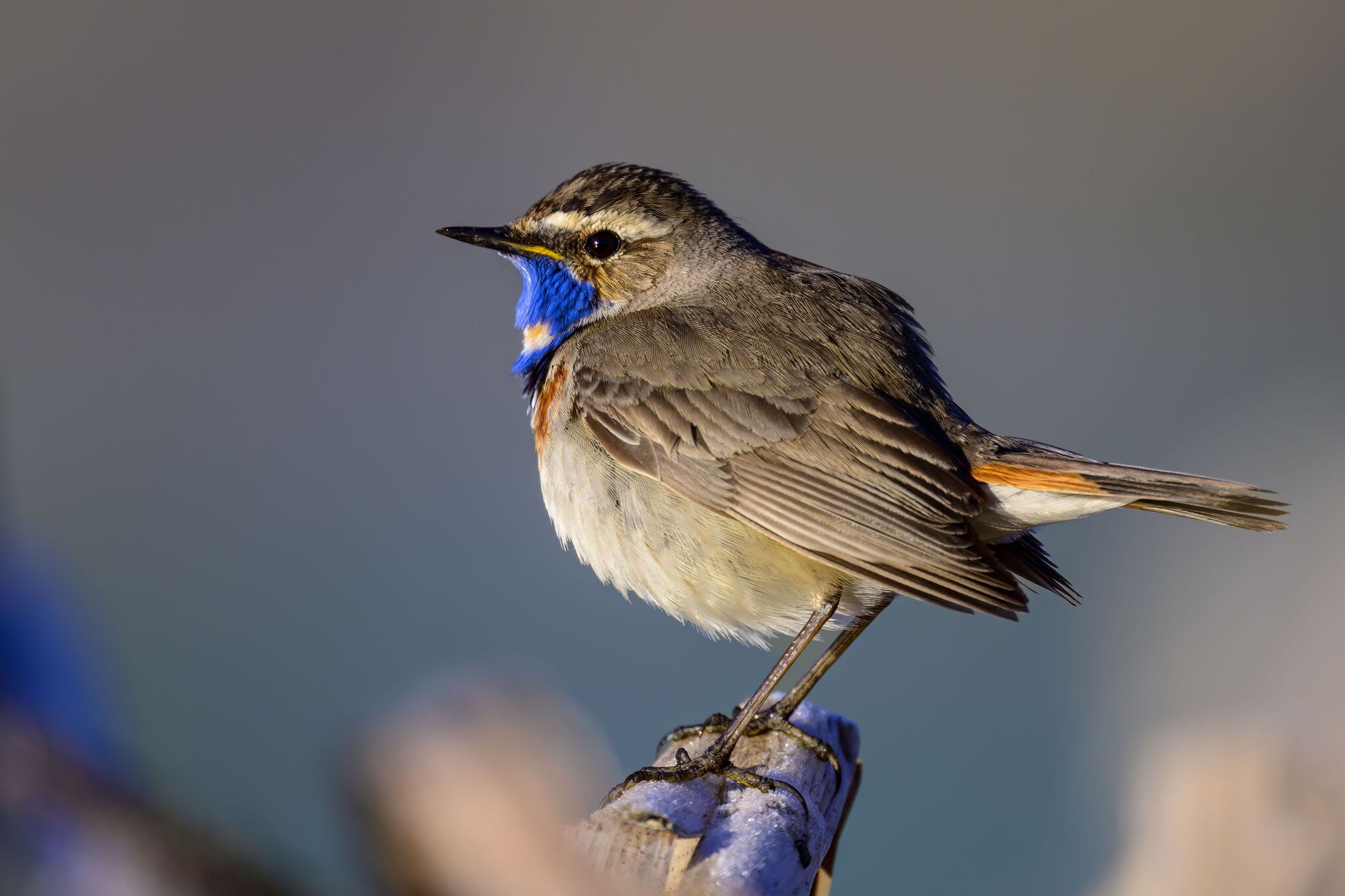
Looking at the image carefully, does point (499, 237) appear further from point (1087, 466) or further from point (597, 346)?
point (1087, 466)

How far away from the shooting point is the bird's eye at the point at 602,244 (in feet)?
14.7

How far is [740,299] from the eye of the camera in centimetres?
432

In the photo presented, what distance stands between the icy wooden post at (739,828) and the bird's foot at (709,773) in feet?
0.08

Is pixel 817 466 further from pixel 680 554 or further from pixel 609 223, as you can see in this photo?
pixel 609 223

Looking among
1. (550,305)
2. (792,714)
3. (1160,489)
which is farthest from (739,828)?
(550,305)

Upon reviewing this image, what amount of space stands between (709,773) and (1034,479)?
4.37 ft

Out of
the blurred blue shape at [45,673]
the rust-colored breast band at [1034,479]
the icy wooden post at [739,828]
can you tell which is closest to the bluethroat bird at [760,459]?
the rust-colored breast band at [1034,479]

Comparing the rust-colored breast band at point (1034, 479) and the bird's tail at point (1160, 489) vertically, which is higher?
the bird's tail at point (1160, 489)

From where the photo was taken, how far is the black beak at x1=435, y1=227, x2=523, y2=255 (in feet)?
14.8

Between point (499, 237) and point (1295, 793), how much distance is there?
3.10 metres

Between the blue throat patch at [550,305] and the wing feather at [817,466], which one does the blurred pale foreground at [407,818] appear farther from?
the blue throat patch at [550,305]

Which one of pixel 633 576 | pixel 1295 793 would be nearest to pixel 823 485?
pixel 633 576

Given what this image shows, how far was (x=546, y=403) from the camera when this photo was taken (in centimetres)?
427

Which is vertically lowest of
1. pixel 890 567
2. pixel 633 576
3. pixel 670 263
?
pixel 633 576
